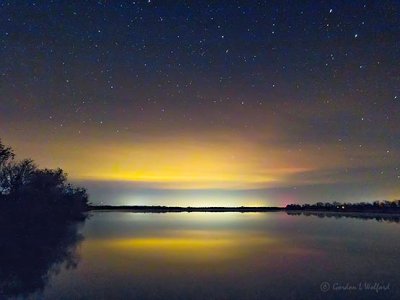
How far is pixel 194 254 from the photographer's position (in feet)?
121

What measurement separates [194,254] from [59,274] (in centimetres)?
1469

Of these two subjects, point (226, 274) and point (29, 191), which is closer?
point (226, 274)

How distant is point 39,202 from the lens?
72.8 m

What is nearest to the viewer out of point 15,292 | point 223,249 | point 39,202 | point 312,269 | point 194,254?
point 15,292

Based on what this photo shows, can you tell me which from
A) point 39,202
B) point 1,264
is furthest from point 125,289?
point 39,202

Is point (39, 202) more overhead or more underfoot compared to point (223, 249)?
more overhead

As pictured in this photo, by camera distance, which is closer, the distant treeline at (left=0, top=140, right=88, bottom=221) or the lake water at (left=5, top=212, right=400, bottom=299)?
the lake water at (left=5, top=212, right=400, bottom=299)

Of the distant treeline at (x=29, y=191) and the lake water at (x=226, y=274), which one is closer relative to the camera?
the lake water at (x=226, y=274)

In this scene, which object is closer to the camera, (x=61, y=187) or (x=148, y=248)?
(x=148, y=248)

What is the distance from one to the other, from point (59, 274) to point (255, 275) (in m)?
12.2

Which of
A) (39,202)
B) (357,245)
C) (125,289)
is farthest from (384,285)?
(39,202)

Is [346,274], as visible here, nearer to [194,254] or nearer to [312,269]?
[312,269]

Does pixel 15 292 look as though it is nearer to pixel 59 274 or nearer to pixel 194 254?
pixel 59 274

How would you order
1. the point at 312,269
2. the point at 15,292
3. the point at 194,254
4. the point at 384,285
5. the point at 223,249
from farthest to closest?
the point at 223,249 → the point at 194,254 → the point at 312,269 → the point at 384,285 → the point at 15,292
